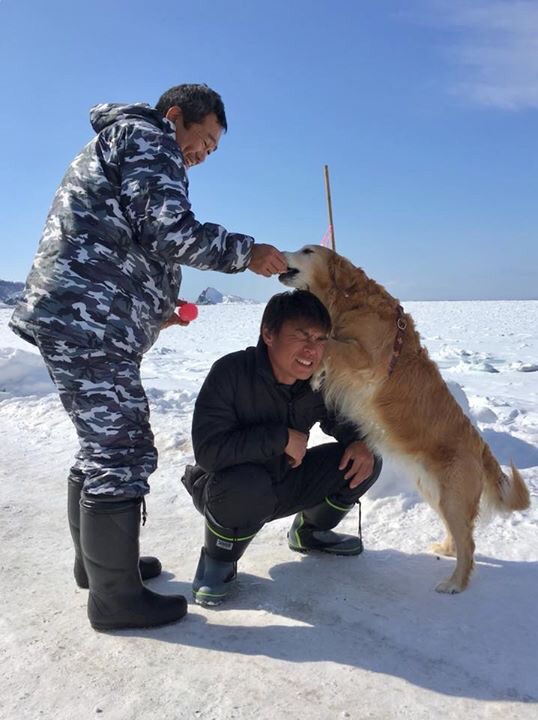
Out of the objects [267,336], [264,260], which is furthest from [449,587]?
[264,260]

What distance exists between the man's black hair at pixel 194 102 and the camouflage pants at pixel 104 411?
113 centimetres

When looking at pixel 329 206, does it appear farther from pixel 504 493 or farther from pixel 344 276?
pixel 504 493

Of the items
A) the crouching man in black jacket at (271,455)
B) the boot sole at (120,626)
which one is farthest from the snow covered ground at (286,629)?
the crouching man in black jacket at (271,455)

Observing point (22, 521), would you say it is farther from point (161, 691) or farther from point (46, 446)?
point (161, 691)

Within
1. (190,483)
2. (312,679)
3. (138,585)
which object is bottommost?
(312,679)

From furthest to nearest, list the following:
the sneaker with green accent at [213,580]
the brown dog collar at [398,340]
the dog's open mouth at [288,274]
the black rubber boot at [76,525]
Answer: the dog's open mouth at [288,274] < the brown dog collar at [398,340] < the black rubber boot at [76,525] < the sneaker with green accent at [213,580]

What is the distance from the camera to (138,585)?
258 cm

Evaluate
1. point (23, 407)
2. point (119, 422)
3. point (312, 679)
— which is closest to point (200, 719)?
point (312, 679)

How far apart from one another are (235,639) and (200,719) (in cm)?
52

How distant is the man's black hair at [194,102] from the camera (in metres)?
2.65

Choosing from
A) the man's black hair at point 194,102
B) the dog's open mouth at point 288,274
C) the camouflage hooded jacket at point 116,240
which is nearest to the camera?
the camouflage hooded jacket at point 116,240

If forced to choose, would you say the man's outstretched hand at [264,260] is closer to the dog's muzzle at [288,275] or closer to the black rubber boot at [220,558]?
the dog's muzzle at [288,275]

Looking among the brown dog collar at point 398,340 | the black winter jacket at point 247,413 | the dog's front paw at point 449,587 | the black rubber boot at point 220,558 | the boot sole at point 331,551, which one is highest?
the brown dog collar at point 398,340

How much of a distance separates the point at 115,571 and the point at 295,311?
146 cm
